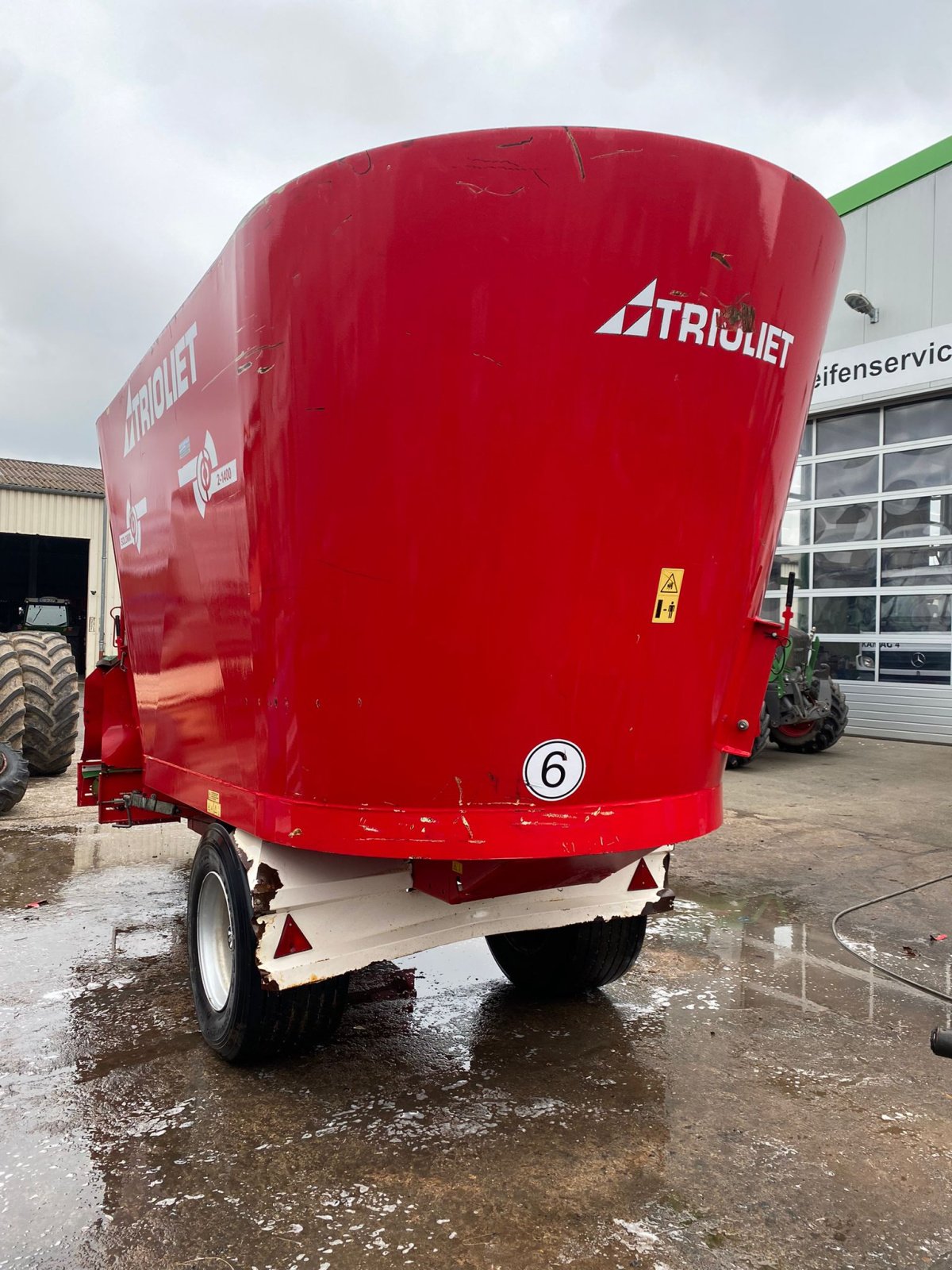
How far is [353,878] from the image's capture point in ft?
9.45

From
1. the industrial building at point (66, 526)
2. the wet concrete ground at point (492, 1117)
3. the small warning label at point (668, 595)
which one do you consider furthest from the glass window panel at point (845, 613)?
the industrial building at point (66, 526)

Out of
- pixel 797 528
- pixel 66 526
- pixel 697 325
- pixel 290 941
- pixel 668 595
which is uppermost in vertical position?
pixel 66 526

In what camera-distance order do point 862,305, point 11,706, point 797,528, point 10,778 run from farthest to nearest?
point 797,528 < point 862,305 < point 11,706 < point 10,778

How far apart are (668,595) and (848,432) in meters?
12.4

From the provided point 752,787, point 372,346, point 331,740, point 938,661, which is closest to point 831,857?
point 752,787

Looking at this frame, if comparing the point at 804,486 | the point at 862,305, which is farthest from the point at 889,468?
the point at 862,305

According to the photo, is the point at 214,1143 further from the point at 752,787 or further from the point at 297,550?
the point at 752,787

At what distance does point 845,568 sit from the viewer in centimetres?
1339

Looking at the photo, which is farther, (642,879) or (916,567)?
(916,567)

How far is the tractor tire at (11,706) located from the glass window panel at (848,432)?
1131cm

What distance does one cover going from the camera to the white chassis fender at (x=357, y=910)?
2754mm

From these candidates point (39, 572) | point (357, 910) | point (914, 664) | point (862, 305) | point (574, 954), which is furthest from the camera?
point (39, 572)

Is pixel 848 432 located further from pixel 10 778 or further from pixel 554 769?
pixel 554 769

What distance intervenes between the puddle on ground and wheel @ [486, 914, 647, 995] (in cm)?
9
